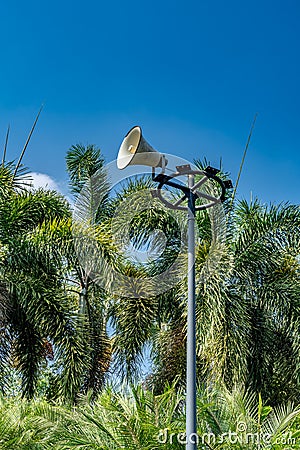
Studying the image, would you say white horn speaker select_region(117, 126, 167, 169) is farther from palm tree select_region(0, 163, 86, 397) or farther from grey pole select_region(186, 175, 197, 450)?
palm tree select_region(0, 163, 86, 397)

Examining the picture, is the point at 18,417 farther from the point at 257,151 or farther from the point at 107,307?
the point at 257,151

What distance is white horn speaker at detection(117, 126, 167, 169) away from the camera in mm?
6617

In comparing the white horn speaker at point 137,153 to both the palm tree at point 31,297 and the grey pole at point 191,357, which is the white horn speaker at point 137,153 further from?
the palm tree at point 31,297

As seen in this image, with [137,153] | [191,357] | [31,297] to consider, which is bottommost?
[191,357]

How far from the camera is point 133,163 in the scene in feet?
21.9

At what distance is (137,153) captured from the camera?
6602 mm

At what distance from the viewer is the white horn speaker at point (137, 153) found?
21.7 ft

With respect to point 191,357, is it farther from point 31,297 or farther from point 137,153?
point 31,297

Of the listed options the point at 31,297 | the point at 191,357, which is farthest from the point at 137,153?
the point at 31,297

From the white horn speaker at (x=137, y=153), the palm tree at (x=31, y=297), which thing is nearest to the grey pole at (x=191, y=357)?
the white horn speaker at (x=137, y=153)

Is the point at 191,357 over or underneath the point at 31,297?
underneath

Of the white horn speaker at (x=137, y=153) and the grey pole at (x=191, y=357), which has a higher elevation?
the white horn speaker at (x=137, y=153)

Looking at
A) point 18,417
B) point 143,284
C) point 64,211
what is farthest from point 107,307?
point 18,417

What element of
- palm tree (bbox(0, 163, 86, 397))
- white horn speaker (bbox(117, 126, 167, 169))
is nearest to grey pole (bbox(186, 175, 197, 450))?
white horn speaker (bbox(117, 126, 167, 169))
